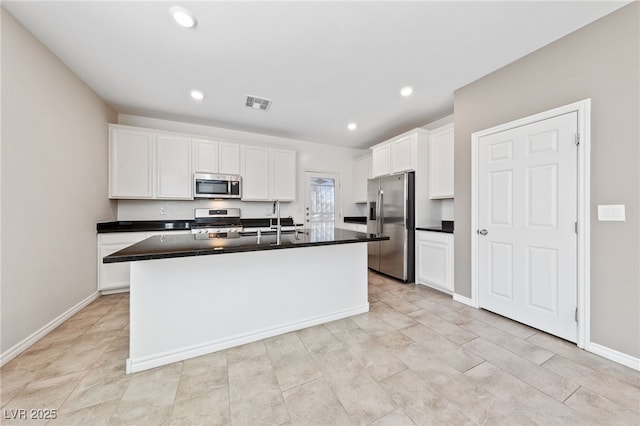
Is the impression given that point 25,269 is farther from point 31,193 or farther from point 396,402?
point 396,402

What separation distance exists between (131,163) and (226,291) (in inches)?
115

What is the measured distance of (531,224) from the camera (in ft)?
7.71

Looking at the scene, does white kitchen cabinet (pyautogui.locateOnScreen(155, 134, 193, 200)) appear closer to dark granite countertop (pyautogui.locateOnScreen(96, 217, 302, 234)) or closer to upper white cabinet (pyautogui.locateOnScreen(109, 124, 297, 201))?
upper white cabinet (pyautogui.locateOnScreen(109, 124, 297, 201))

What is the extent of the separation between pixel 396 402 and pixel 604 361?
1.76 meters

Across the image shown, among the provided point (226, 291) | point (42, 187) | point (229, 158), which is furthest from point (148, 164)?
point (226, 291)

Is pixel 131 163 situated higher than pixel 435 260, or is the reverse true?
pixel 131 163

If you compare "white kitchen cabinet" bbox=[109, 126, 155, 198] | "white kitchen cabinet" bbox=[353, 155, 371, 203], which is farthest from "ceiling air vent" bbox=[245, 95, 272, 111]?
"white kitchen cabinet" bbox=[353, 155, 371, 203]

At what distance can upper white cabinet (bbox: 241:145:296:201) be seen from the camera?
4.35 metres

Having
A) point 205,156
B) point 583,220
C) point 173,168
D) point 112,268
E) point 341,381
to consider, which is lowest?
point 341,381

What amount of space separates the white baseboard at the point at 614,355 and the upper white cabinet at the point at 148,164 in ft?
16.4

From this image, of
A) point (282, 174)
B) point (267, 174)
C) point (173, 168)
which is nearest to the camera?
point (173, 168)

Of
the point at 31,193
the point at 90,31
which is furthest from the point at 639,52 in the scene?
the point at 31,193

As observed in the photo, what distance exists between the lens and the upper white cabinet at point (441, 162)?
345 centimetres

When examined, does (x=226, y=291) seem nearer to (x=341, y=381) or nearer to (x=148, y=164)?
(x=341, y=381)
